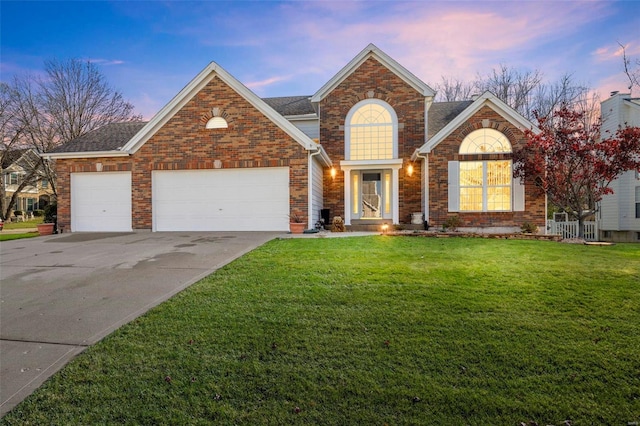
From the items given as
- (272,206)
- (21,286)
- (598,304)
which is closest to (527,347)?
(598,304)

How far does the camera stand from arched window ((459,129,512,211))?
1276cm

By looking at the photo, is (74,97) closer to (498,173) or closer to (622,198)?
(498,173)

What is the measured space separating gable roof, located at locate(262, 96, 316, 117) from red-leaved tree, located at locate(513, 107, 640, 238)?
9771 mm

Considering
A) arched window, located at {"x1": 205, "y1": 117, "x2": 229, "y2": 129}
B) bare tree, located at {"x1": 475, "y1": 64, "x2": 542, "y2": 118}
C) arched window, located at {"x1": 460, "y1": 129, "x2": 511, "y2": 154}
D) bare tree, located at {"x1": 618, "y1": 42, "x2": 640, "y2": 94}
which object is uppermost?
bare tree, located at {"x1": 475, "y1": 64, "x2": 542, "y2": 118}

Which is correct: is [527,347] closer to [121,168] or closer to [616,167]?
[616,167]

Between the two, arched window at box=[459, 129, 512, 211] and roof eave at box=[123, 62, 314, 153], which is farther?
arched window at box=[459, 129, 512, 211]

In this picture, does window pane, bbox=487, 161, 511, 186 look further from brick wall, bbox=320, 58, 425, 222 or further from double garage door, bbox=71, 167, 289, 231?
double garage door, bbox=71, 167, 289, 231

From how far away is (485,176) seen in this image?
42.5 ft

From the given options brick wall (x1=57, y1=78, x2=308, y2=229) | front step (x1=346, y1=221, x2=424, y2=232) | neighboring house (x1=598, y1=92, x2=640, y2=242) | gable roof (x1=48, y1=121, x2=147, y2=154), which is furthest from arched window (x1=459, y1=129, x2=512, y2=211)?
gable roof (x1=48, y1=121, x2=147, y2=154)

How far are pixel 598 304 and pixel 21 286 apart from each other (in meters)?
9.03

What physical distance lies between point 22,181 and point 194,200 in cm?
2910

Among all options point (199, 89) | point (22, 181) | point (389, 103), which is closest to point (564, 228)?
point (389, 103)

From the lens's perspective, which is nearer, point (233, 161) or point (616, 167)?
point (616, 167)

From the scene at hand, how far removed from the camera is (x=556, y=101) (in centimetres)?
2580
